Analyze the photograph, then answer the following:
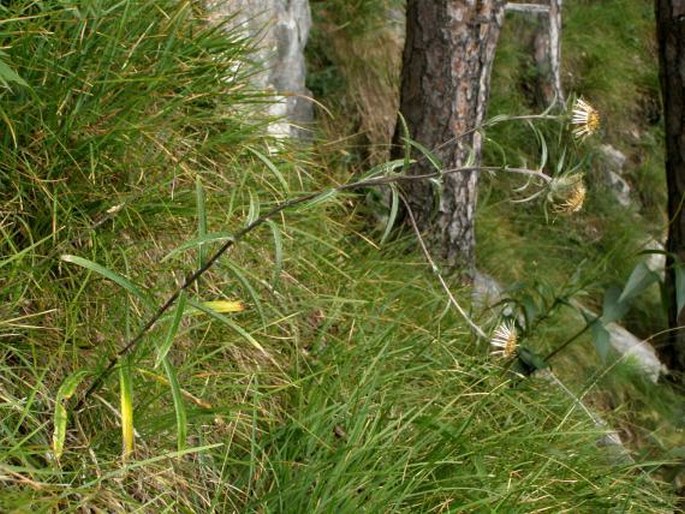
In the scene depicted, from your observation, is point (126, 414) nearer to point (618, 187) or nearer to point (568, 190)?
point (568, 190)

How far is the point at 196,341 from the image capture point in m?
2.65

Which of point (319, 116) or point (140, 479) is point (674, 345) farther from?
point (140, 479)

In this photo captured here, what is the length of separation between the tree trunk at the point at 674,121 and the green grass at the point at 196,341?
1196mm

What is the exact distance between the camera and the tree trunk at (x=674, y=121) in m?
4.16

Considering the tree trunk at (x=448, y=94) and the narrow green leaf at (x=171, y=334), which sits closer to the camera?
the narrow green leaf at (x=171, y=334)

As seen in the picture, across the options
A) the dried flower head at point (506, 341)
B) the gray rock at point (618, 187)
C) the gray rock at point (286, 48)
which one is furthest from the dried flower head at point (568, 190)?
the gray rock at point (618, 187)

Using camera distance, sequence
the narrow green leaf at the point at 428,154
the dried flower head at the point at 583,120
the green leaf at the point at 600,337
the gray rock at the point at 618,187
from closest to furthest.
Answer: the narrow green leaf at the point at 428,154 < the dried flower head at the point at 583,120 < the green leaf at the point at 600,337 < the gray rock at the point at 618,187

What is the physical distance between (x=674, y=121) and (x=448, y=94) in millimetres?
947

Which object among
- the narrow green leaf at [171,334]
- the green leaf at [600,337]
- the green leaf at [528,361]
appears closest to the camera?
the narrow green leaf at [171,334]

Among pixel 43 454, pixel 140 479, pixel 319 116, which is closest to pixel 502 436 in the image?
pixel 140 479

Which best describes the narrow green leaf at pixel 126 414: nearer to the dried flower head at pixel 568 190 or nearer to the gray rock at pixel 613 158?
the dried flower head at pixel 568 190

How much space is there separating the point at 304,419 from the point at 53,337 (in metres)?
0.62

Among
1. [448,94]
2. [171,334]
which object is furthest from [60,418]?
[448,94]

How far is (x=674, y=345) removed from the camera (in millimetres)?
4523
